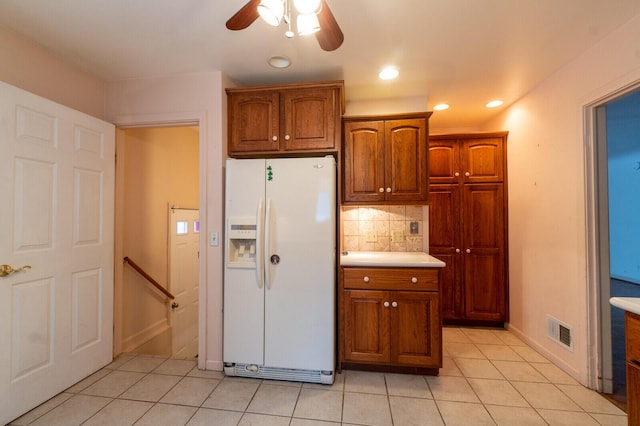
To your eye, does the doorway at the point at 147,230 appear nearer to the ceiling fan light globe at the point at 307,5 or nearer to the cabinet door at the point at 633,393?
the ceiling fan light globe at the point at 307,5

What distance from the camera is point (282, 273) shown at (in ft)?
7.11

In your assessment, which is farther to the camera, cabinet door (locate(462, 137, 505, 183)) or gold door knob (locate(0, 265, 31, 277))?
cabinet door (locate(462, 137, 505, 183))

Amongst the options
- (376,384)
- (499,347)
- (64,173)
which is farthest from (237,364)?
(499,347)

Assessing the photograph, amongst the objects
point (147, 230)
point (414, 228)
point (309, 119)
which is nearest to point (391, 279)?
point (414, 228)

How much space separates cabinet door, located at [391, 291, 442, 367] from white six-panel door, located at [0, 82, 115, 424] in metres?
2.49

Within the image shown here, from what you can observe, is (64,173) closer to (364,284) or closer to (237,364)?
(237,364)

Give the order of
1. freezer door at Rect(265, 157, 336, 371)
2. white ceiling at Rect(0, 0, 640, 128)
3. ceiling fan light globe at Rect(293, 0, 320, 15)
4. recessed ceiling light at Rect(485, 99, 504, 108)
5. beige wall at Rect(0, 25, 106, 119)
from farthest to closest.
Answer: recessed ceiling light at Rect(485, 99, 504, 108)
freezer door at Rect(265, 157, 336, 371)
beige wall at Rect(0, 25, 106, 119)
white ceiling at Rect(0, 0, 640, 128)
ceiling fan light globe at Rect(293, 0, 320, 15)

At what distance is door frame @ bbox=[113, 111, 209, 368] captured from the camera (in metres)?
2.34

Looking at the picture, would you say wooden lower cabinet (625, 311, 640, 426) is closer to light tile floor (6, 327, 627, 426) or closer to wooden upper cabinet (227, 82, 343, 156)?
light tile floor (6, 327, 627, 426)

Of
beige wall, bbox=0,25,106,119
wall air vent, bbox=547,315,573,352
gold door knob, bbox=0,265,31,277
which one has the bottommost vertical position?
wall air vent, bbox=547,315,573,352

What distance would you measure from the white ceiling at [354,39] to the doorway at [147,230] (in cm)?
68

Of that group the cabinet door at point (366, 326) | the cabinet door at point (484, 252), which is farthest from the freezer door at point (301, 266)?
the cabinet door at point (484, 252)

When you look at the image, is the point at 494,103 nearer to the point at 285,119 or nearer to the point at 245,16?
the point at 285,119

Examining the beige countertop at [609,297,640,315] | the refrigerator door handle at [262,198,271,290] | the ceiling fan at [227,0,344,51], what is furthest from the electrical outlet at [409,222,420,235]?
Answer: the ceiling fan at [227,0,344,51]
